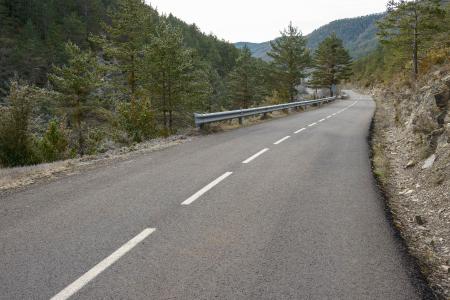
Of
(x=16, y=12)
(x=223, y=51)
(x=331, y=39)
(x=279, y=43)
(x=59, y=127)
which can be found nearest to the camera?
(x=59, y=127)

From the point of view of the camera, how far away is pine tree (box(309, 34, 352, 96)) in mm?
65875

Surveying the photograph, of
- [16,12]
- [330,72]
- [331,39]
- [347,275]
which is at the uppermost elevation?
[16,12]

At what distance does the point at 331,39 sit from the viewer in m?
65.1

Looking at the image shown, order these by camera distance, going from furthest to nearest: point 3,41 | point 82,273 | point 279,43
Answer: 1. point 3,41
2. point 279,43
3. point 82,273

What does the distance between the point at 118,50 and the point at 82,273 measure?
28490 millimetres

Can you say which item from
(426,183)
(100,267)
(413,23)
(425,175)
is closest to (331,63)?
(413,23)

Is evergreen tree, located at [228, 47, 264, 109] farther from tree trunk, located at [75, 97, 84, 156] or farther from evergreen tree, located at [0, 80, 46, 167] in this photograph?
evergreen tree, located at [0, 80, 46, 167]

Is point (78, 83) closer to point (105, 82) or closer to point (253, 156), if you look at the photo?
point (105, 82)

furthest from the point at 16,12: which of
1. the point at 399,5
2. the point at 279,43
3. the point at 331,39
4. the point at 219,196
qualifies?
the point at 219,196

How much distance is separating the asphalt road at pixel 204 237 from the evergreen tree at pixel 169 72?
19.6 meters

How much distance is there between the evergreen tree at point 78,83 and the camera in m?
24.2

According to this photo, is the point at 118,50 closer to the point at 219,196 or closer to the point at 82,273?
the point at 219,196

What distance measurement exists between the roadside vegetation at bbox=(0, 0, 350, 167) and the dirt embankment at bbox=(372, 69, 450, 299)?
9952 millimetres

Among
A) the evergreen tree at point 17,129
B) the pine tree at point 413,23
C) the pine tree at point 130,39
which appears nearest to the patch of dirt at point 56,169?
the evergreen tree at point 17,129
